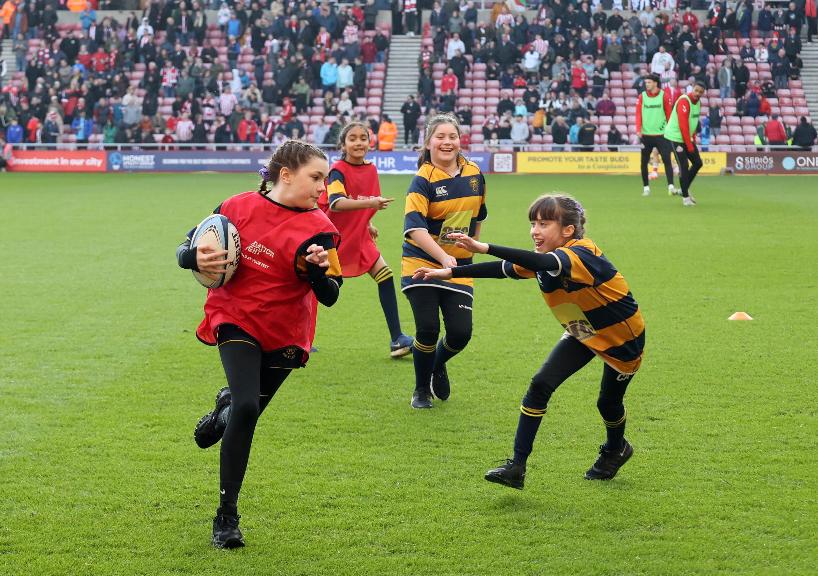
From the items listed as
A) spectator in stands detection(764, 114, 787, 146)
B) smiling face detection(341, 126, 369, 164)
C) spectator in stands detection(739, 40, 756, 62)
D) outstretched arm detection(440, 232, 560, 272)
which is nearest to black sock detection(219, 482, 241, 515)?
outstretched arm detection(440, 232, 560, 272)

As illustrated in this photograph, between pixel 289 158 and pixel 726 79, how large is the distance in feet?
109

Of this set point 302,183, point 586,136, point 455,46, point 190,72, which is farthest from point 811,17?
point 302,183

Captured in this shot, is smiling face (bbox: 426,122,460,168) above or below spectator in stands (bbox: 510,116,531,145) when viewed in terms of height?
above

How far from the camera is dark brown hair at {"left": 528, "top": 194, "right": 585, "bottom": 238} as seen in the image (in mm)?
5641

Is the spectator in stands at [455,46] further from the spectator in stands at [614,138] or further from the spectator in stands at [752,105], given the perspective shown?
the spectator in stands at [752,105]

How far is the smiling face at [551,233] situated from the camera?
5.65 meters

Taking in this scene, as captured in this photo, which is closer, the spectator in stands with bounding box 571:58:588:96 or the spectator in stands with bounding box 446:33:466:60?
the spectator in stands with bounding box 571:58:588:96

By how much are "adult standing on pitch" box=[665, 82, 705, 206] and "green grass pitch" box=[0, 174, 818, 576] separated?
25.8 ft

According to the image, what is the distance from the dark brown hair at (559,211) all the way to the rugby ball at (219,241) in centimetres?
149

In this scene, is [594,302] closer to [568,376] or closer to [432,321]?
[568,376]

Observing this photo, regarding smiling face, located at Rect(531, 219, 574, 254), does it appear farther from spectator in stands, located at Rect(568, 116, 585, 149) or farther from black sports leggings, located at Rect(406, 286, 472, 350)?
spectator in stands, located at Rect(568, 116, 585, 149)

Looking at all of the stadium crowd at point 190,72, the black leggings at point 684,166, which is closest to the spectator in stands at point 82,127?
the stadium crowd at point 190,72

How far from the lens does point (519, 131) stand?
111 feet

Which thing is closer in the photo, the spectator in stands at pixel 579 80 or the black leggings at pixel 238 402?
the black leggings at pixel 238 402
